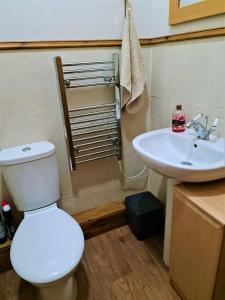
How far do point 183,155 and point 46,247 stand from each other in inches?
35.7

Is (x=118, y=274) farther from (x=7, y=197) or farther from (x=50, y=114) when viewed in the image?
(x=50, y=114)

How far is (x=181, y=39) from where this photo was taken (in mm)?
1298

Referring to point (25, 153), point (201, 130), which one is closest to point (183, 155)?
point (201, 130)

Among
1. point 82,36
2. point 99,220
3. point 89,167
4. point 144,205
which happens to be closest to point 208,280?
point 144,205

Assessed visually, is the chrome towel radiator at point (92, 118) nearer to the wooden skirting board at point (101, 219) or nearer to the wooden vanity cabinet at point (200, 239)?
the wooden skirting board at point (101, 219)

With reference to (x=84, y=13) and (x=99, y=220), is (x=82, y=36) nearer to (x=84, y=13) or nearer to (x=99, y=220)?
(x=84, y=13)

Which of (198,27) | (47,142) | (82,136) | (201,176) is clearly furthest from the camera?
(82,136)

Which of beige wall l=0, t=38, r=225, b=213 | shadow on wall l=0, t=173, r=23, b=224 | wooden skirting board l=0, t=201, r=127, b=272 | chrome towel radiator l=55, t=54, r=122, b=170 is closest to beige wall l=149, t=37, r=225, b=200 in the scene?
beige wall l=0, t=38, r=225, b=213

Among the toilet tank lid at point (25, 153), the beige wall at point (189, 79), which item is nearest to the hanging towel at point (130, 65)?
the beige wall at point (189, 79)

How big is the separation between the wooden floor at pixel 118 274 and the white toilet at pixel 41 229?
6.1 inches

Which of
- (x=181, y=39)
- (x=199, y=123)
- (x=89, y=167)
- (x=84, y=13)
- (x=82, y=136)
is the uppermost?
(x=84, y=13)

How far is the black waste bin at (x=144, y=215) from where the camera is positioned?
1.60 metres

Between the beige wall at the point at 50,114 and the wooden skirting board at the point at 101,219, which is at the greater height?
the beige wall at the point at 50,114

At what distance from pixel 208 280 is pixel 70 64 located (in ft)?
4.41
